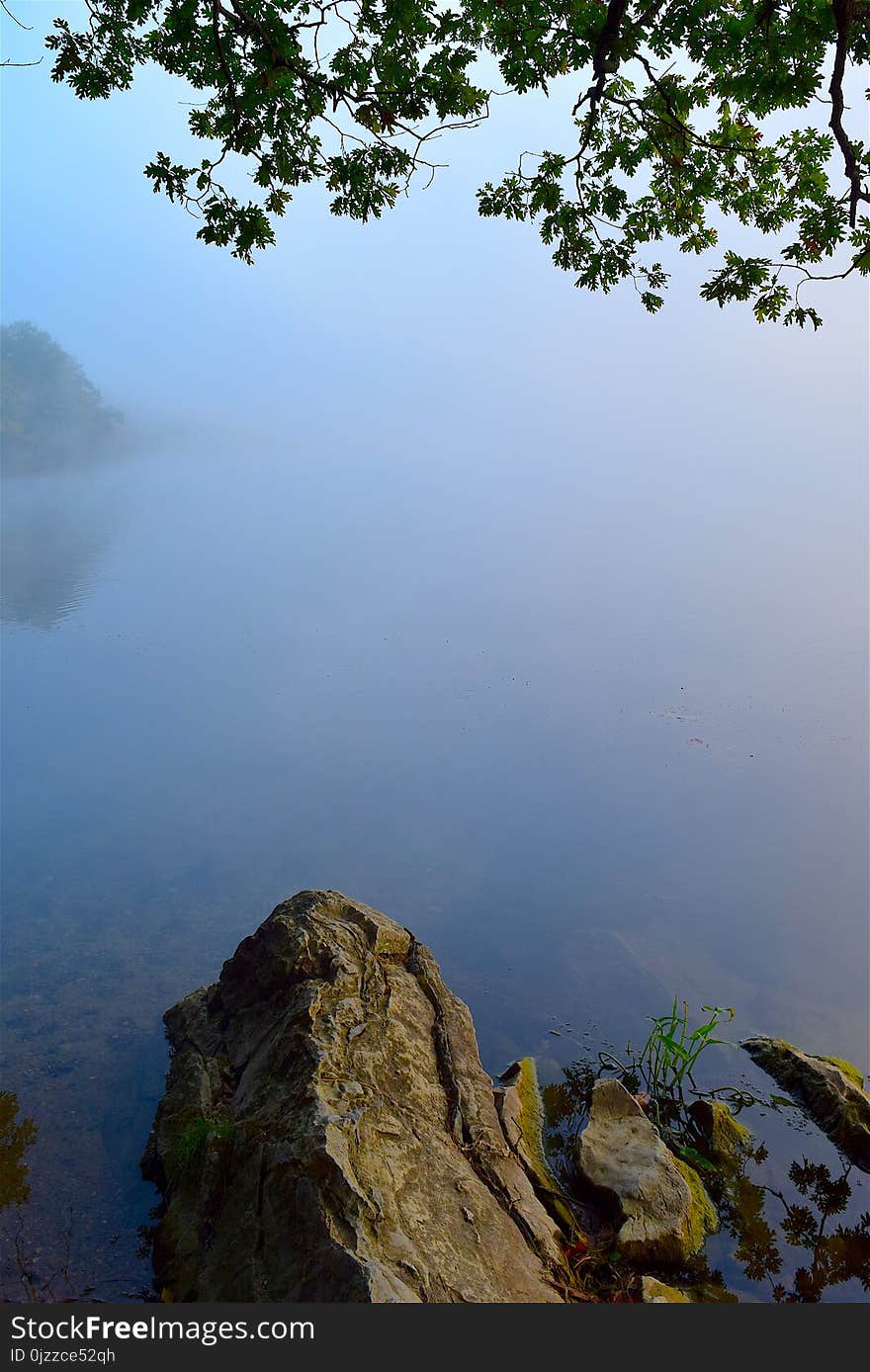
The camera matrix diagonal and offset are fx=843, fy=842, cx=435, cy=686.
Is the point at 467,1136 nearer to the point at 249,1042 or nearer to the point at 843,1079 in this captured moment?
the point at 249,1042

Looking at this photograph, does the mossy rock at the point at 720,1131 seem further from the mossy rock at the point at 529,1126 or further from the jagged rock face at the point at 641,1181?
the mossy rock at the point at 529,1126

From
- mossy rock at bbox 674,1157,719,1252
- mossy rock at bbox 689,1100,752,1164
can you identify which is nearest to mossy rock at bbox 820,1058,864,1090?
mossy rock at bbox 689,1100,752,1164

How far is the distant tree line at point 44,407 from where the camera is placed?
166 ft

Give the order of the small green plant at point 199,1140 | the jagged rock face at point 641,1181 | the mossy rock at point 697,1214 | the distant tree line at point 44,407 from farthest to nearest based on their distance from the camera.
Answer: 1. the distant tree line at point 44,407
2. the mossy rock at point 697,1214
3. the jagged rock face at point 641,1181
4. the small green plant at point 199,1140

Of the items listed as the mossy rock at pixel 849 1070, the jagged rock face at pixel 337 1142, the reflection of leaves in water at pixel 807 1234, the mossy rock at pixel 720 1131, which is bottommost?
the reflection of leaves in water at pixel 807 1234

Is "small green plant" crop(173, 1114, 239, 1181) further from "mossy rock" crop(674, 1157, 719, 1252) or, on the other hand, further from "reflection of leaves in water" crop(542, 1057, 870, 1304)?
"mossy rock" crop(674, 1157, 719, 1252)

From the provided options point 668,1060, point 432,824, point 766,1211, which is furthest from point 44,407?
point 766,1211

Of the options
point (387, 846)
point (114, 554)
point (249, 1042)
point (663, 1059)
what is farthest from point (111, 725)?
point (114, 554)

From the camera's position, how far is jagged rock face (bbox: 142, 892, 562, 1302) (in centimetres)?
355

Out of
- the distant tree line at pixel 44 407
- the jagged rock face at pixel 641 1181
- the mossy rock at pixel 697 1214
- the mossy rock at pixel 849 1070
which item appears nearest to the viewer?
the jagged rock face at pixel 641 1181

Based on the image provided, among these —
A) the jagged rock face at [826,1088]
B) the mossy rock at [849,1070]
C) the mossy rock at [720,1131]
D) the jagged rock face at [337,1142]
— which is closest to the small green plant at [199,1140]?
the jagged rock face at [337,1142]

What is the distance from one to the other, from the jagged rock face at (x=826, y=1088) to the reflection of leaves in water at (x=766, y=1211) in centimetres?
19

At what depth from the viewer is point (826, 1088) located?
573cm

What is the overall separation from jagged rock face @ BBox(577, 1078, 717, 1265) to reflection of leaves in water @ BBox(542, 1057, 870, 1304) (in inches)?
4.9
